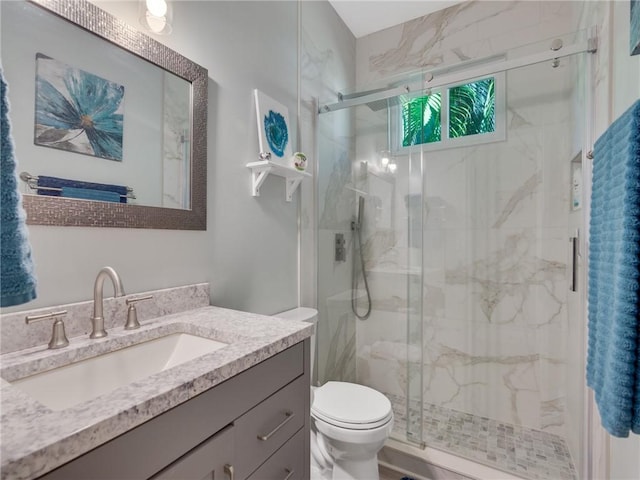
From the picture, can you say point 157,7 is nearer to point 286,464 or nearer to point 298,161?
point 298,161

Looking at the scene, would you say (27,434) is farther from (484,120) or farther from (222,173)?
(484,120)

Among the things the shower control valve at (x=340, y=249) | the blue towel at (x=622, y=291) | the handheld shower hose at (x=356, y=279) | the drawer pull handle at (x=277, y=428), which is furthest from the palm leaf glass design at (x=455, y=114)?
the drawer pull handle at (x=277, y=428)

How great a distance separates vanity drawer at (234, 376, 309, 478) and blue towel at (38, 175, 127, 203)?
2.57 feet

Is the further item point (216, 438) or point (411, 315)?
point (411, 315)

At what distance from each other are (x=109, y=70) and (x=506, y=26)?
240 cm

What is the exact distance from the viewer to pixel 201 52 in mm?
1309

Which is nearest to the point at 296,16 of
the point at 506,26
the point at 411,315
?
the point at 506,26

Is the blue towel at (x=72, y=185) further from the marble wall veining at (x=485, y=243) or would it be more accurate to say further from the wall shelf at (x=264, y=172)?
the marble wall veining at (x=485, y=243)

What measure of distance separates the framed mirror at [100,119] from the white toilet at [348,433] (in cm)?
105

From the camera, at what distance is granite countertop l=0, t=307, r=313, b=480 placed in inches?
16.9

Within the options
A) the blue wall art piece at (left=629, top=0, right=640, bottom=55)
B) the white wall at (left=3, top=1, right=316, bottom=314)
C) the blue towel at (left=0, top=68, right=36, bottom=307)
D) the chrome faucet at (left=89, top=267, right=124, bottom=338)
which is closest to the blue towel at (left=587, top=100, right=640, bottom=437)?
the blue wall art piece at (left=629, top=0, right=640, bottom=55)

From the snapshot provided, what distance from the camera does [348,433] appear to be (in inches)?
54.1

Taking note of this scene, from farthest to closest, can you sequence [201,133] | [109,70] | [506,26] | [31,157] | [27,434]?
[506,26]
[201,133]
[109,70]
[31,157]
[27,434]

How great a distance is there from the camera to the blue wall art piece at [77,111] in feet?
2.80
